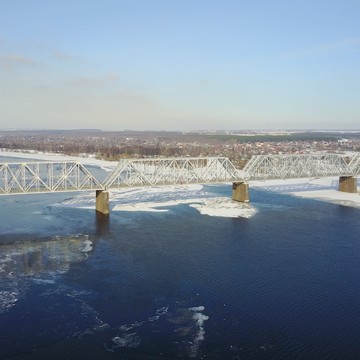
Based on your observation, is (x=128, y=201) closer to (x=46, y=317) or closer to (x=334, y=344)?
(x=46, y=317)

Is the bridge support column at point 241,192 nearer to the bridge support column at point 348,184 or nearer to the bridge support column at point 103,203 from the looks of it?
the bridge support column at point 103,203

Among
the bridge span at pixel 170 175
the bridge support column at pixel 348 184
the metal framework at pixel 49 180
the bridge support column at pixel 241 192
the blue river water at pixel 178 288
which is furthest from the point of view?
the bridge support column at pixel 348 184

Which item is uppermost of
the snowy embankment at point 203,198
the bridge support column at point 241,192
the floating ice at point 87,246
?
the bridge support column at point 241,192

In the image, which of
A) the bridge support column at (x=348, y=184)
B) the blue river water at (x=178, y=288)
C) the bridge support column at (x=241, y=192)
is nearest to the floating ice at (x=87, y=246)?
the blue river water at (x=178, y=288)

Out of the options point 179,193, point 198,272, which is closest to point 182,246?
point 198,272

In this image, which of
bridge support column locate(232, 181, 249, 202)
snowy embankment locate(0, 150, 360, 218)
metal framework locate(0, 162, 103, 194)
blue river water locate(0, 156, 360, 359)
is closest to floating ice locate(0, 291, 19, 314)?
blue river water locate(0, 156, 360, 359)

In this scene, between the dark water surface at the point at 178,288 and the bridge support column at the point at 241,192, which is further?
the bridge support column at the point at 241,192

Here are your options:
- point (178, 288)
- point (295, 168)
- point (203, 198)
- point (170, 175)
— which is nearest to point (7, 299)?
point (178, 288)
